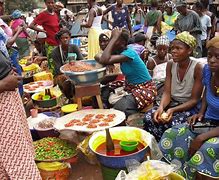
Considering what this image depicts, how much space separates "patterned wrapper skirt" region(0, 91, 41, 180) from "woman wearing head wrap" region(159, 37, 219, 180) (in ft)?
3.69

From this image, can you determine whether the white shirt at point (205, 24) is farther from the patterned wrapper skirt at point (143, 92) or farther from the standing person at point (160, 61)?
the patterned wrapper skirt at point (143, 92)

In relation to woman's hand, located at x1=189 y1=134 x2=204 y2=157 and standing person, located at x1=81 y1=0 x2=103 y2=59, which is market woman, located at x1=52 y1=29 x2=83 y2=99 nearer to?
standing person, located at x1=81 y1=0 x2=103 y2=59

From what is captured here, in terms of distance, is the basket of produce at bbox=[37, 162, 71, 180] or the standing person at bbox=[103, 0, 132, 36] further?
the standing person at bbox=[103, 0, 132, 36]

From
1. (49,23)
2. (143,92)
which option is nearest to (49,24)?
(49,23)

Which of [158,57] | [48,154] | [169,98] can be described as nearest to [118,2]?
[158,57]

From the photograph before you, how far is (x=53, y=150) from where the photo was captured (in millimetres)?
3059

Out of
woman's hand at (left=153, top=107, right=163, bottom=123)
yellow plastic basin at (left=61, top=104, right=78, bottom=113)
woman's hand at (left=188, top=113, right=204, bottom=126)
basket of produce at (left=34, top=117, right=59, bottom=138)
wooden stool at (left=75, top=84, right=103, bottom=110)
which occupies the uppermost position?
wooden stool at (left=75, top=84, right=103, bottom=110)

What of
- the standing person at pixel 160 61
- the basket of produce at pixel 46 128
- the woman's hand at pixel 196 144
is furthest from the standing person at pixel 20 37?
the woman's hand at pixel 196 144

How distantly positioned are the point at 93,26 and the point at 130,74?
2.86 metres

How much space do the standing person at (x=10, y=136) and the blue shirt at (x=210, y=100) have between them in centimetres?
152

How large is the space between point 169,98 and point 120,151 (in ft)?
2.73

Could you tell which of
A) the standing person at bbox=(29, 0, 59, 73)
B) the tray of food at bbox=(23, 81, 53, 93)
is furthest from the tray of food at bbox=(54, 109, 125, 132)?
the standing person at bbox=(29, 0, 59, 73)

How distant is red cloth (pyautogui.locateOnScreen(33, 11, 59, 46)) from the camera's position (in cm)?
577

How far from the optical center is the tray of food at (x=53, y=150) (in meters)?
2.92
